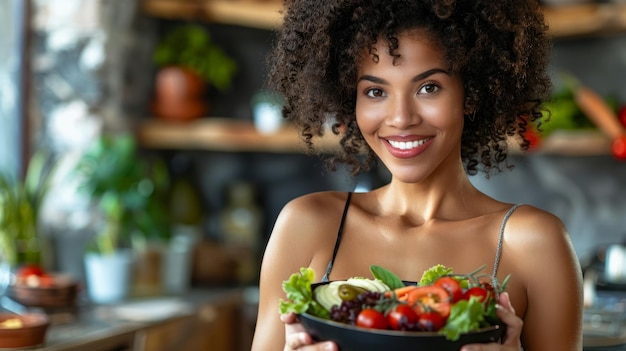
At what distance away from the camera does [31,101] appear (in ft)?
11.6

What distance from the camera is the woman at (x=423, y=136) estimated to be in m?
1.53

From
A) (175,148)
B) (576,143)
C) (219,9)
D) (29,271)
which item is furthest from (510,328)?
(175,148)

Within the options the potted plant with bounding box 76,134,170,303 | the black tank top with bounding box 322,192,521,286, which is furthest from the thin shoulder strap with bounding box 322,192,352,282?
the potted plant with bounding box 76,134,170,303

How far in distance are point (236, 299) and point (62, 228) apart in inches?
31.2

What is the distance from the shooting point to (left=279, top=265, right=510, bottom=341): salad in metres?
1.15

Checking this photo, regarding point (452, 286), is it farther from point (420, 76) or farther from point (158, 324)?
point (158, 324)

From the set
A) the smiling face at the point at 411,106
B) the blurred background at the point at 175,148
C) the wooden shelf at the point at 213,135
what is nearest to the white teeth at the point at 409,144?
the smiling face at the point at 411,106

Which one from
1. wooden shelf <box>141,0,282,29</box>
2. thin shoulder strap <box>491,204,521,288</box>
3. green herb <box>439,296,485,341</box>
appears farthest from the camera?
wooden shelf <box>141,0,282,29</box>

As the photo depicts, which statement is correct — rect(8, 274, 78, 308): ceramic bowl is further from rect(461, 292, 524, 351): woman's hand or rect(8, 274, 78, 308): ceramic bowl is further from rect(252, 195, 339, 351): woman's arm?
rect(461, 292, 524, 351): woman's hand

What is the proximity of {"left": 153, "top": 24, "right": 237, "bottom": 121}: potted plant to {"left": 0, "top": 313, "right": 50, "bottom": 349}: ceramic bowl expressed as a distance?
5.48 ft

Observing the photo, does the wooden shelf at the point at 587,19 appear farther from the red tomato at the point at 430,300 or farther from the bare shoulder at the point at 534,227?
the red tomato at the point at 430,300

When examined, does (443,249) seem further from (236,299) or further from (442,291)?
(236,299)

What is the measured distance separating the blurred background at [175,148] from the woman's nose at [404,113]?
5.78 ft

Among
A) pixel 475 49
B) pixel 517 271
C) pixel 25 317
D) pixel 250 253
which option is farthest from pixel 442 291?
pixel 250 253
